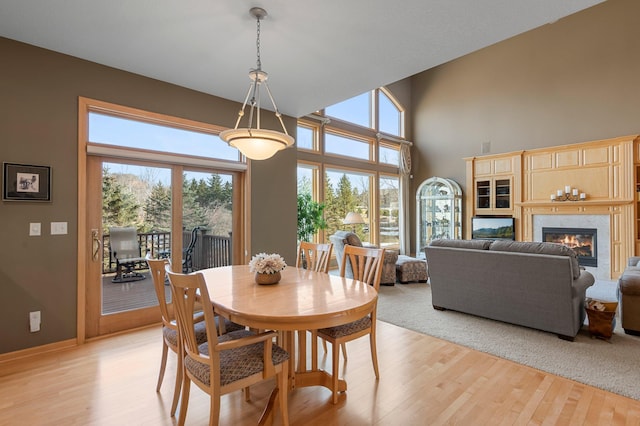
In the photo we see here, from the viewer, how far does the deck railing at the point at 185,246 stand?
3.29 meters

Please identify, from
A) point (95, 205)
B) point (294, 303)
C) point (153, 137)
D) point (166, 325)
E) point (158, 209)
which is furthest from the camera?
point (158, 209)

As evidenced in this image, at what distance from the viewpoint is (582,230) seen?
20.0 ft

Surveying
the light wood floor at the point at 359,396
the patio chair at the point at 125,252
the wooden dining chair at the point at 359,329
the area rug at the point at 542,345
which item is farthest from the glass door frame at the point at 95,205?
the area rug at the point at 542,345

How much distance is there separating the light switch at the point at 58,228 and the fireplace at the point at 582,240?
792 cm

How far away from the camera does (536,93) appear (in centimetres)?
684

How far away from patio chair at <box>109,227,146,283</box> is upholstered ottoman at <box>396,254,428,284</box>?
390 centimetres

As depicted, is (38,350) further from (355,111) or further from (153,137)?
(355,111)

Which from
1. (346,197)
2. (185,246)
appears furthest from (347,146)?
(185,246)

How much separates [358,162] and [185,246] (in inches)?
190

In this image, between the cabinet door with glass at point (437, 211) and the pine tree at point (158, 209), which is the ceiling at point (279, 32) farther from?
the cabinet door with glass at point (437, 211)

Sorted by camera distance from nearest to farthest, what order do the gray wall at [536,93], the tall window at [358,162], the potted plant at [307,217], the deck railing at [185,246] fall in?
the deck railing at [185,246], the potted plant at [307,217], the gray wall at [536,93], the tall window at [358,162]

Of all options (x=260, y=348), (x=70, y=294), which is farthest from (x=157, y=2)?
(x=70, y=294)

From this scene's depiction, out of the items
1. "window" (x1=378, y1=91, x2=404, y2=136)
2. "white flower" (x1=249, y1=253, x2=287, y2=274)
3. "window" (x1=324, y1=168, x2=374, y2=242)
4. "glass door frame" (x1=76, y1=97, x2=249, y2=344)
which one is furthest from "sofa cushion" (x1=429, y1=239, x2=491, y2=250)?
"window" (x1=378, y1=91, x2=404, y2=136)

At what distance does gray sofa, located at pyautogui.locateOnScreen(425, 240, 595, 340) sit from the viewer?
115 inches
